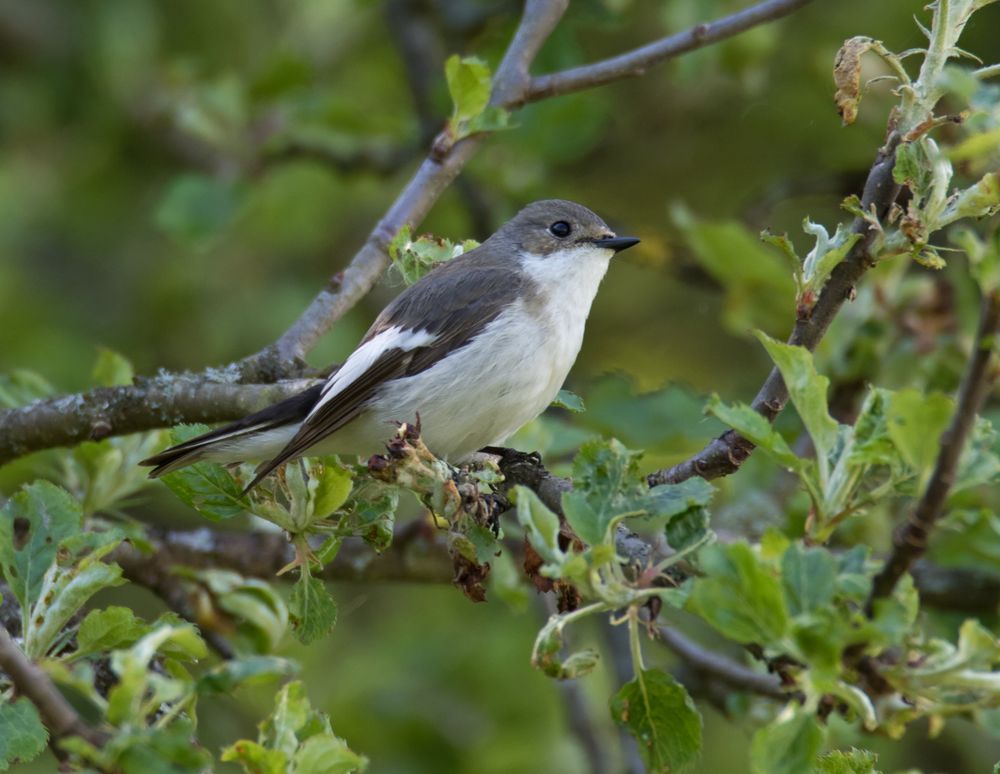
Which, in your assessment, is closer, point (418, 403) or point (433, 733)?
point (418, 403)

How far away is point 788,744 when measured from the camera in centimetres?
175

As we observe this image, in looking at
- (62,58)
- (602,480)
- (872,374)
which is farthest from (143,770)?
(62,58)

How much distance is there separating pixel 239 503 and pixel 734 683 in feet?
6.13

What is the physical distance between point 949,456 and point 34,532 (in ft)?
5.55

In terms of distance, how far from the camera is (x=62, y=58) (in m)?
7.09

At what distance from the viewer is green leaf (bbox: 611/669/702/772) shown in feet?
7.18

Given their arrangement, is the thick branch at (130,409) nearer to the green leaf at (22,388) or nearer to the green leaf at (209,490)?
the green leaf at (22,388)

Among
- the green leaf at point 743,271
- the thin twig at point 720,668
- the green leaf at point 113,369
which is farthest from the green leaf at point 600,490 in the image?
the green leaf at point 743,271

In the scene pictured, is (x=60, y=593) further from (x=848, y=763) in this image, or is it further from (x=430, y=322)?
(x=430, y=322)

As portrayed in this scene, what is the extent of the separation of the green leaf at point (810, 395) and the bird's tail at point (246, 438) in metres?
1.56

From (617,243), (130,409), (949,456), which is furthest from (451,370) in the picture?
(949,456)

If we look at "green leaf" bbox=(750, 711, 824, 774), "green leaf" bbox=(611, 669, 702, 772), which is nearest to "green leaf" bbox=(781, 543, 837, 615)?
"green leaf" bbox=(750, 711, 824, 774)

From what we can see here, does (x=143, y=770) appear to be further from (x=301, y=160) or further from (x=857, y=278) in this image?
(x=301, y=160)

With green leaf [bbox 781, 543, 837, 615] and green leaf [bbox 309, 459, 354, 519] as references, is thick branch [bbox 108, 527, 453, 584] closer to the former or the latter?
green leaf [bbox 309, 459, 354, 519]
